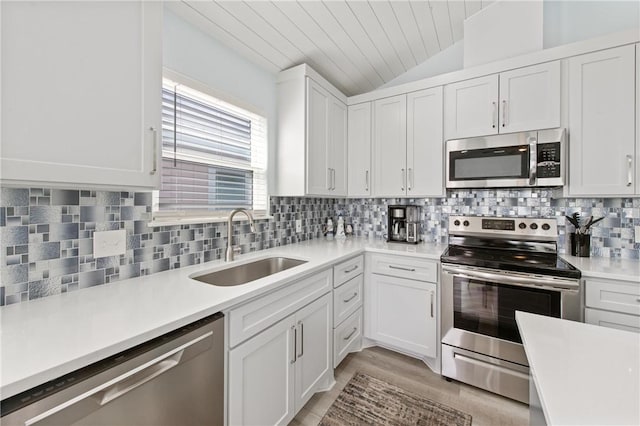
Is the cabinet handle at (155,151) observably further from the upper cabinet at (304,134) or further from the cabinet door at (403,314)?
the cabinet door at (403,314)

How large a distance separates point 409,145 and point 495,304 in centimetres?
145

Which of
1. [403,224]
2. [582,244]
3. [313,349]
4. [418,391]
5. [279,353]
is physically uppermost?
[403,224]

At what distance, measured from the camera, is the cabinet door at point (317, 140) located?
2250 millimetres

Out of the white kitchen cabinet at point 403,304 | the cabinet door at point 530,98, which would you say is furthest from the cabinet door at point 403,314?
the cabinet door at point 530,98

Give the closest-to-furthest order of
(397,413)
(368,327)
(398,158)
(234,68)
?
(397,413), (234,68), (368,327), (398,158)

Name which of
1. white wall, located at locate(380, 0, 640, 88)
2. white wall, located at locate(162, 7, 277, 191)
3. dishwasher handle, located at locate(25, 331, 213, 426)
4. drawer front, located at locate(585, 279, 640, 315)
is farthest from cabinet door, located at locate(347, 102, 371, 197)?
dishwasher handle, located at locate(25, 331, 213, 426)

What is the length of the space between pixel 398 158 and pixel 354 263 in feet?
3.58

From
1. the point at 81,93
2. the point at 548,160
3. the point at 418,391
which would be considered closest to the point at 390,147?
the point at 548,160

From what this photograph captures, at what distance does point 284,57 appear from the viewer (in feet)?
7.05

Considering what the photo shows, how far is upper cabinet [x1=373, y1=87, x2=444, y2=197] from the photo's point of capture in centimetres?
237

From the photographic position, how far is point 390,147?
260cm

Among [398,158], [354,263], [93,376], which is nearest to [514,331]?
[354,263]

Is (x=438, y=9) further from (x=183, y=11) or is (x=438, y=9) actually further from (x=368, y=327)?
(x=368, y=327)

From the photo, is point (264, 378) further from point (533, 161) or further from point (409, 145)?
point (533, 161)
